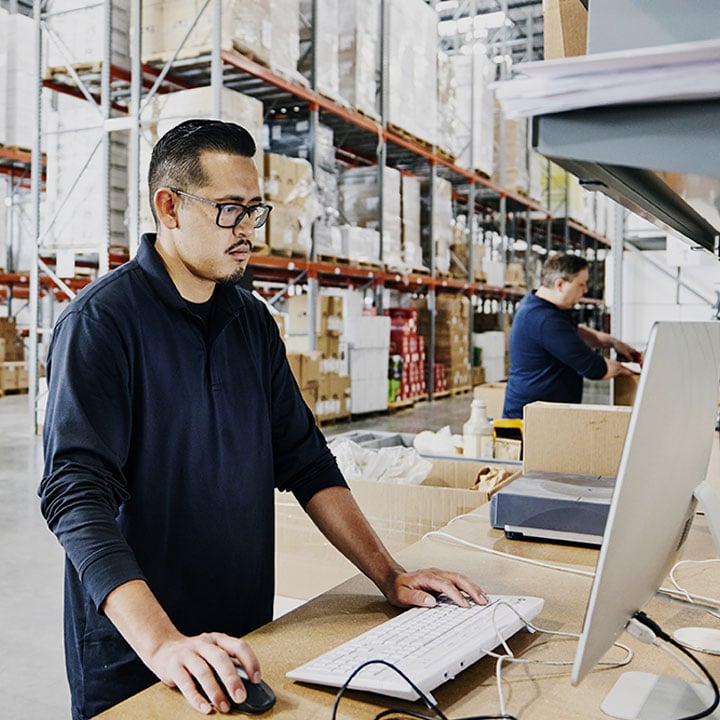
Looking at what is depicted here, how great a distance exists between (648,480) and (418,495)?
1.59 meters

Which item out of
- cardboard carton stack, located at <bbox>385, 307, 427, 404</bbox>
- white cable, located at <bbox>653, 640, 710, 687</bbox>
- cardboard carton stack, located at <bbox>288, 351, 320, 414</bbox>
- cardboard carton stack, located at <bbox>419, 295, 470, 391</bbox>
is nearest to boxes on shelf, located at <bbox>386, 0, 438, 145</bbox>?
cardboard carton stack, located at <bbox>385, 307, 427, 404</bbox>

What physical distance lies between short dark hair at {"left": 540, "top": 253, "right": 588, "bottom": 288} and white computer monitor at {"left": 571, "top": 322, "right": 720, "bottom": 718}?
3.32 metres

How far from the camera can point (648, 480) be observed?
92 cm

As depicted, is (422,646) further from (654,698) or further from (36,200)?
(36,200)

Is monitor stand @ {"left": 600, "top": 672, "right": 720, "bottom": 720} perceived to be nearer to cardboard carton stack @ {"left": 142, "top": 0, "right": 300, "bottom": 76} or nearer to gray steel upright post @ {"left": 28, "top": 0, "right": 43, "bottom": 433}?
cardboard carton stack @ {"left": 142, "top": 0, "right": 300, "bottom": 76}

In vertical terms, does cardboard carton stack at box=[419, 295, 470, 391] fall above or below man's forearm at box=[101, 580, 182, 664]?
above

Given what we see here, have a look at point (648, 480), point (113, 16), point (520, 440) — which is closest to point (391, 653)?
point (648, 480)

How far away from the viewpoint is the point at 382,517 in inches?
99.4

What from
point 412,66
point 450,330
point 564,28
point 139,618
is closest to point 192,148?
point 564,28

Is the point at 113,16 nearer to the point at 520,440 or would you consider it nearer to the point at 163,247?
the point at 520,440

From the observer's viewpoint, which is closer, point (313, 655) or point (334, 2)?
point (313, 655)

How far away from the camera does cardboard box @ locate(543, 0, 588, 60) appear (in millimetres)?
1139

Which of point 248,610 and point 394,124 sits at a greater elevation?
point 394,124

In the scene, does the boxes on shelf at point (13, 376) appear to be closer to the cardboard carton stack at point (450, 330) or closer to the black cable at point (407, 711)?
the cardboard carton stack at point (450, 330)
